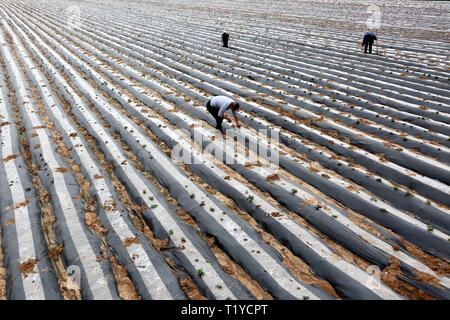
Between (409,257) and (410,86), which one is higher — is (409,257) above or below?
below

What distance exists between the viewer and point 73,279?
11.6 feet

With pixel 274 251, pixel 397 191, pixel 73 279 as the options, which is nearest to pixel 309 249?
pixel 274 251

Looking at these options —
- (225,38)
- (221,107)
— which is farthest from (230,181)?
(225,38)

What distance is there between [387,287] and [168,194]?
3.71 m

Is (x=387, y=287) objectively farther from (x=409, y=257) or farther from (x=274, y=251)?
(x=274, y=251)

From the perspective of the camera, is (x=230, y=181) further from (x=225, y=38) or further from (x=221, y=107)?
(x=225, y=38)

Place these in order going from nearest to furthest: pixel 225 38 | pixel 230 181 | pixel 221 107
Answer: pixel 230 181, pixel 221 107, pixel 225 38

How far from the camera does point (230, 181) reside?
17.5ft

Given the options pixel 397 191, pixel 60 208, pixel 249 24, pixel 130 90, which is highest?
pixel 249 24

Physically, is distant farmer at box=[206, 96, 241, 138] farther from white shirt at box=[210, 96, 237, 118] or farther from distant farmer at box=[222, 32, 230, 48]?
distant farmer at box=[222, 32, 230, 48]

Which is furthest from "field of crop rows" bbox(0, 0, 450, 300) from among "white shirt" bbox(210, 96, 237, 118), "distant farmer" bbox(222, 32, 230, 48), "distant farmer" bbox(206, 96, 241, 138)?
"distant farmer" bbox(222, 32, 230, 48)

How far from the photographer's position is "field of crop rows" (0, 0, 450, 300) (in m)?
3.58

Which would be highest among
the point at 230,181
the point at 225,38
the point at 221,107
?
the point at 225,38

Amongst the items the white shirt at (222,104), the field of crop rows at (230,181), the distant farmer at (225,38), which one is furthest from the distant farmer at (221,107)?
the distant farmer at (225,38)
